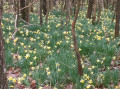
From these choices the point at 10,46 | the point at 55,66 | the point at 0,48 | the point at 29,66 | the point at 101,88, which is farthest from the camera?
the point at 10,46

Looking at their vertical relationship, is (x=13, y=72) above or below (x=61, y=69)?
below

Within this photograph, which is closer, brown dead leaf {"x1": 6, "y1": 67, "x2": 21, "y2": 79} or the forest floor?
the forest floor

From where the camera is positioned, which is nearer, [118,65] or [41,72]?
[41,72]

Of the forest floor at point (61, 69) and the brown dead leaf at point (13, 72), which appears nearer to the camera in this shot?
the forest floor at point (61, 69)

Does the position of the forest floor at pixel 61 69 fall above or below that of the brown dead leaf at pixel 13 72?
above

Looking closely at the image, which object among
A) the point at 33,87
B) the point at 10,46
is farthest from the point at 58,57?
the point at 10,46

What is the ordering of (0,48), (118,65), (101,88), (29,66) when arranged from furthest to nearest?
(118,65)
(29,66)
(101,88)
(0,48)

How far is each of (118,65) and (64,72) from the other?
1.33 meters

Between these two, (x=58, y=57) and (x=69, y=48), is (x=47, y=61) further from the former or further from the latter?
(x=69, y=48)

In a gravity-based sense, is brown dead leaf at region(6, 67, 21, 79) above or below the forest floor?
below

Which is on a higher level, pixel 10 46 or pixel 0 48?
pixel 0 48

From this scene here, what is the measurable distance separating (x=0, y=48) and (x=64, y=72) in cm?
165

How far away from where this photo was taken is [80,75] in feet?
10.3

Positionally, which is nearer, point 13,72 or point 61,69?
point 61,69
